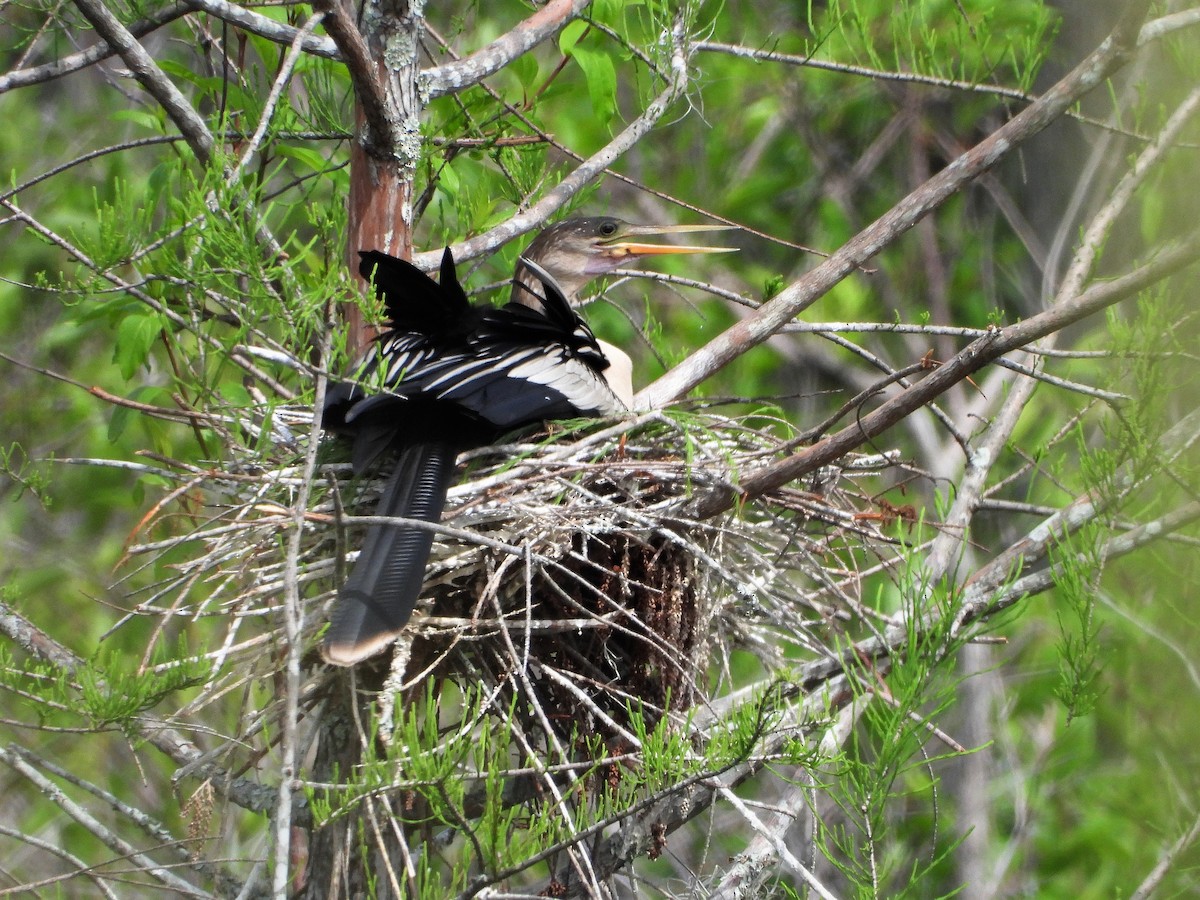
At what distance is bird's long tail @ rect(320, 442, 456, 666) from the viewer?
225 cm

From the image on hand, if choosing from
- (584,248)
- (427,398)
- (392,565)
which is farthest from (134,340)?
(584,248)

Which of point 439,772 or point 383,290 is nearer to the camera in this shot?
point 439,772

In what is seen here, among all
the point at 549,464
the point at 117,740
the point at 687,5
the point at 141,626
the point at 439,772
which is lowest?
the point at 117,740

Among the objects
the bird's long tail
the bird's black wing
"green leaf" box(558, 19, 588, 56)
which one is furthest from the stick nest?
"green leaf" box(558, 19, 588, 56)

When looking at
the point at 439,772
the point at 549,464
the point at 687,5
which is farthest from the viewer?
the point at 687,5

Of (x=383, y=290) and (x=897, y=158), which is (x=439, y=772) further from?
(x=897, y=158)

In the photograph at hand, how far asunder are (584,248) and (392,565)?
1886 mm

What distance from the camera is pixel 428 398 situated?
2.78m

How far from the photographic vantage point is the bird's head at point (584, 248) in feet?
13.1

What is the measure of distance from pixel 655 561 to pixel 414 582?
653 mm

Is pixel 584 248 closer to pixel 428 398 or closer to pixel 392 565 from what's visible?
pixel 428 398

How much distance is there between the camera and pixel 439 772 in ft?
6.12

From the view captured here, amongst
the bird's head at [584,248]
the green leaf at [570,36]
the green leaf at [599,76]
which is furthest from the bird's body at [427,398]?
the bird's head at [584,248]

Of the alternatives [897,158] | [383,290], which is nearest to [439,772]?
[383,290]
